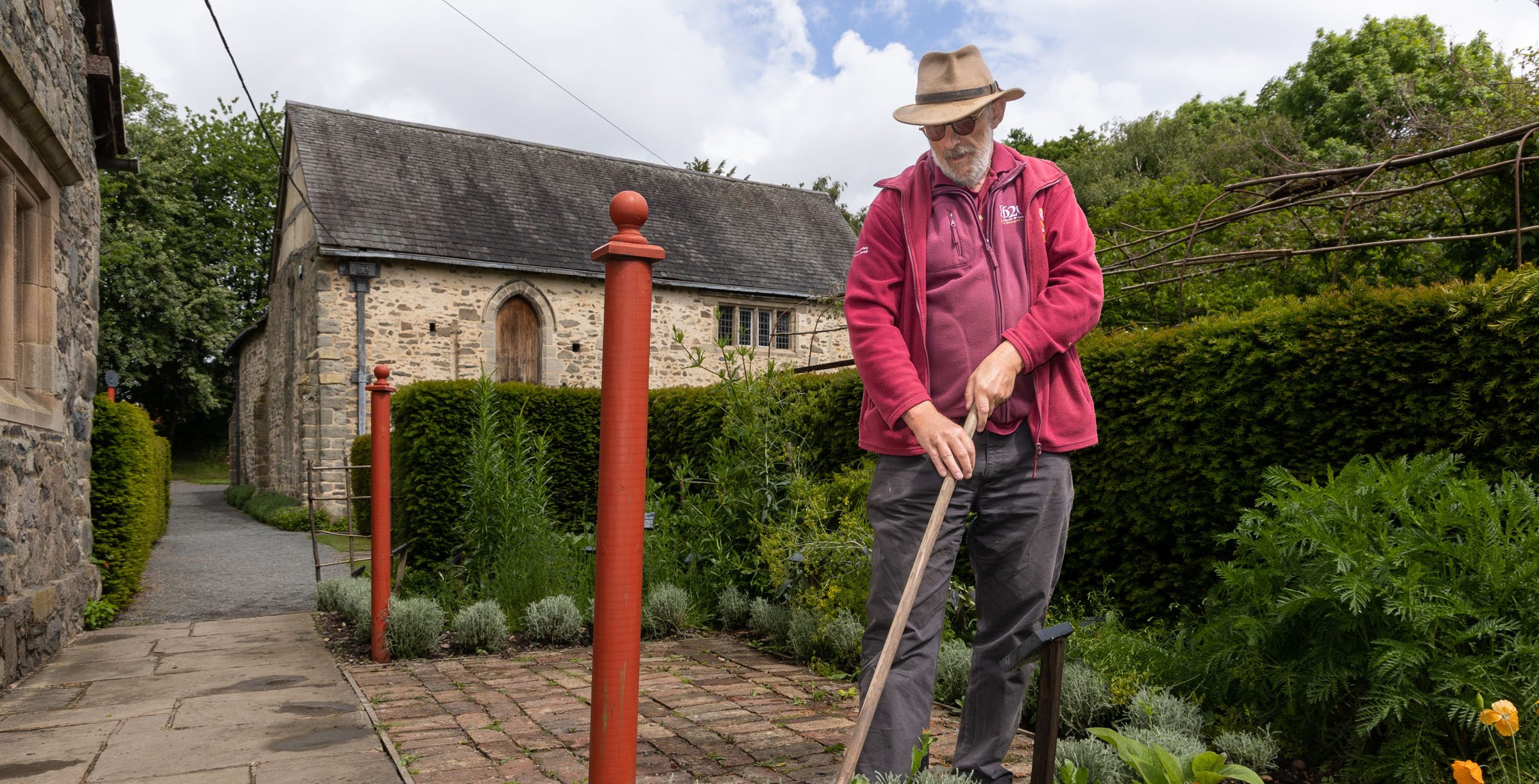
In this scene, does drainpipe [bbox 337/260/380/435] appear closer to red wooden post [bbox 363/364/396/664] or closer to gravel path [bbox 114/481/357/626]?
gravel path [bbox 114/481/357/626]

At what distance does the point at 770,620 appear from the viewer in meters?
5.16

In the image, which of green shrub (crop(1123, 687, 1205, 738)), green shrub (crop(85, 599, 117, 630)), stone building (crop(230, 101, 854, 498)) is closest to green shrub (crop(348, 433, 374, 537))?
stone building (crop(230, 101, 854, 498))

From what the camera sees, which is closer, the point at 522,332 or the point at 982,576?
the point at 982,576

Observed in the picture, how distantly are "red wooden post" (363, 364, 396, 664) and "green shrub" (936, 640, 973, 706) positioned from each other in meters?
2.88

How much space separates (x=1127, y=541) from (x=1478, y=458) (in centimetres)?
136

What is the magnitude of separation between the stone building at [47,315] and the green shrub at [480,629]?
1.96 metres

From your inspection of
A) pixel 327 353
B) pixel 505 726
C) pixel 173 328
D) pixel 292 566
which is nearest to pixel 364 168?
pixel 327 353

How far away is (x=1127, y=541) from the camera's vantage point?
4.15 m

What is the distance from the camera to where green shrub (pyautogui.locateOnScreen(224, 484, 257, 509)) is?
1895cm

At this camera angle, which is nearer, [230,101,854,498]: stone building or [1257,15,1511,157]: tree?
[230,101,854,498]: stone building

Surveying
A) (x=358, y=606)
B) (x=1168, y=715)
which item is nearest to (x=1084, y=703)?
(x=1168, y=715)

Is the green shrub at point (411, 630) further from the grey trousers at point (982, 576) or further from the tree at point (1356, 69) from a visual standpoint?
the tree at point (1356, 69)

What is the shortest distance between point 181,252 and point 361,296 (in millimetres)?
14469

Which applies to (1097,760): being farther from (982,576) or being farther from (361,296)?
(361,296)
